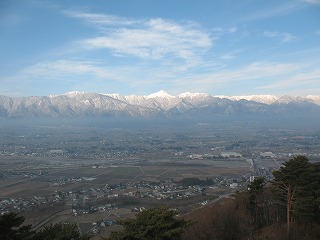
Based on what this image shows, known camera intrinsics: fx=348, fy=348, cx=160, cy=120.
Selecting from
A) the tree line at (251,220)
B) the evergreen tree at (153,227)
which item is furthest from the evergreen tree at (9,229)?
the evergreen tree at (153,227)

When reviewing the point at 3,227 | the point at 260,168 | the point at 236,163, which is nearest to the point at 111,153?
the point at 236,163

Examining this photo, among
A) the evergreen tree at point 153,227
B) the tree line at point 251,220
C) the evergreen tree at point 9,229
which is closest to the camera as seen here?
the evergreen tree at point 9,229

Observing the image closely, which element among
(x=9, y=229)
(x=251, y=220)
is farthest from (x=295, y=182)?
(x=9, y=229)

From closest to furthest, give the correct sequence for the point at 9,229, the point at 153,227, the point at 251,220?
the point at 9,229
the point at 153,227
the point at 251,220

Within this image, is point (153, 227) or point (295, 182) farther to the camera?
point (295, 182)

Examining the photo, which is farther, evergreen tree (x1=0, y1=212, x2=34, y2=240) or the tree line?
the tree line

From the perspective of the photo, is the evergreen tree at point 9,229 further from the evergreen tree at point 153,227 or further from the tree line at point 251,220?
the evergreen tree at point 153,227

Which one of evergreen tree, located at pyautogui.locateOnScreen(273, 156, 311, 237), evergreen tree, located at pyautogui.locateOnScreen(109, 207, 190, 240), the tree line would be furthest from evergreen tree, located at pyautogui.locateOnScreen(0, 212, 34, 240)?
evergreen tree, located at pyautogui.locateOnScreen(273, 156, 311, 237)

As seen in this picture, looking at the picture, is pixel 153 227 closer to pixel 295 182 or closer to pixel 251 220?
pixel 295 182

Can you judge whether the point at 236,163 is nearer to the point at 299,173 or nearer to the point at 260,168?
the point at 260,168

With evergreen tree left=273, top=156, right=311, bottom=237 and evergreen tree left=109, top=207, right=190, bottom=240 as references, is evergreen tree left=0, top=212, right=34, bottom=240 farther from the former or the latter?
evergreen tree left=273, top=156, right=311, bottom=237

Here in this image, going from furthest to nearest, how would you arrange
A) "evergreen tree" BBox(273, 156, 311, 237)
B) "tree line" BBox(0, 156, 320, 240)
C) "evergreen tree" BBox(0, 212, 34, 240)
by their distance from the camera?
"evergreen tree" BBox(273, 156, 311, 237), "tree line" BBox(0, 156, 320, 240), "evergreen tree" BBox(0, 212, 34, 240)
